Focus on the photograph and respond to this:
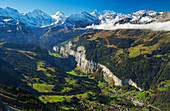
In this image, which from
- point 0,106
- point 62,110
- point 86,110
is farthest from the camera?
point 86,110

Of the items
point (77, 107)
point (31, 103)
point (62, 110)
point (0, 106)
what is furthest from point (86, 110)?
point (0, 106)

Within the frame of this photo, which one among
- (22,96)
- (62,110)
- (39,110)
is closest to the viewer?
(39,110)

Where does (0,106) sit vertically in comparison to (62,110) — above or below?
above

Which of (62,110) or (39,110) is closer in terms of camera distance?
(39,110)

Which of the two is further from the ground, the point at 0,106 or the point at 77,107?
the point at 0,106

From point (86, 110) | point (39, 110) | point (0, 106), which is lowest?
point (86, 110)

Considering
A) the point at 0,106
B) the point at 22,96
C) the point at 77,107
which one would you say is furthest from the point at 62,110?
the point at 0,106

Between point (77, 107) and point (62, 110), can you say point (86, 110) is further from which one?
point (62, 110)

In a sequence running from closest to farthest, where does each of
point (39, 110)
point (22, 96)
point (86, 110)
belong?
point (39, 110)
point (22, 96)
point (86, 110)

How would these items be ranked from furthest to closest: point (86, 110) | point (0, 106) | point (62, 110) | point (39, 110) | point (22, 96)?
point (86, 110) → point (62, 110) → point (22, 96) → point (39, 110) → point (0, 106)

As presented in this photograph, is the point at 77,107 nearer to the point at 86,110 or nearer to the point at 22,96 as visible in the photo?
the point at 86,110
